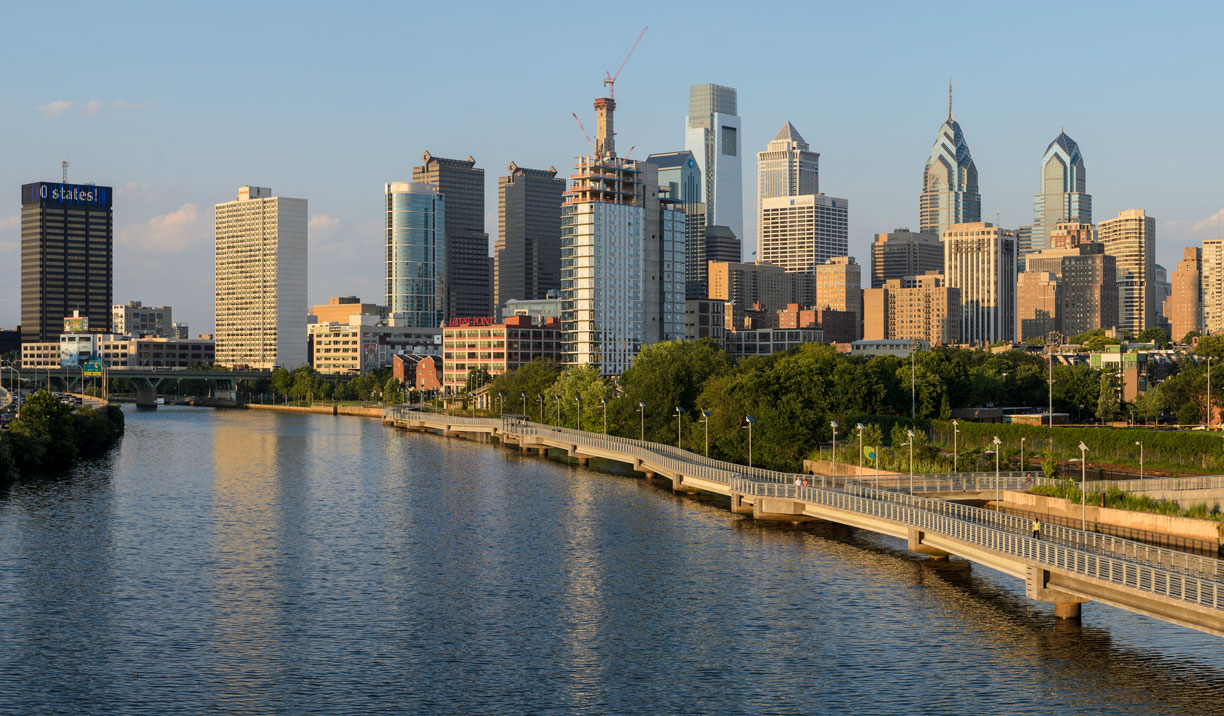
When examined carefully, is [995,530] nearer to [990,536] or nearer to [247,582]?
[990,536]

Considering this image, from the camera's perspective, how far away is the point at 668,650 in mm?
59625

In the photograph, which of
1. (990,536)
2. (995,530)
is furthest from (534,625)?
(995,530)

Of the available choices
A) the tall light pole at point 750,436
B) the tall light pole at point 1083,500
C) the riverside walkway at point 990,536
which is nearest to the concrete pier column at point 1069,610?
the riverside walkway at point 990,536

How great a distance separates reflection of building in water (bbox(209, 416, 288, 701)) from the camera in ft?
183

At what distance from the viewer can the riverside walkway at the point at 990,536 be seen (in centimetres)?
5566

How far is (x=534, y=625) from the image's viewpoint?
63.8 metres

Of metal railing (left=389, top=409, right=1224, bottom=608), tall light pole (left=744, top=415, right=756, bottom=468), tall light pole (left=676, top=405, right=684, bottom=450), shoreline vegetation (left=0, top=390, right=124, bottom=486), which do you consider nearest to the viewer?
metal railing (left=389, top=409, right=1224, bottom=608)

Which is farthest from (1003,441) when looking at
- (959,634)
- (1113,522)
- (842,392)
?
(959,634)

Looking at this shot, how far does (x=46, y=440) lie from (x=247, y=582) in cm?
7487

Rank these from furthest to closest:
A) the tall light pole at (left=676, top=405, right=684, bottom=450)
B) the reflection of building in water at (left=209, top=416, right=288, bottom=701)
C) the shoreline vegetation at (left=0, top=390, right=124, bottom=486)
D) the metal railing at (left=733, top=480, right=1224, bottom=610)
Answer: the tall light pole at (left=676, top=405, right=684, bottom=450), the shoreline vegetation at (left=0, top=390, right=124, bottom=486), the reflection of building in water at (left=209, top=416, right=288, bottom=701), the metal railing at (left=733, top=480, right=1224, bottom=610)

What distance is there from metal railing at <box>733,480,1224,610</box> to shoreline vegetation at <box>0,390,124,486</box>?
275 ft

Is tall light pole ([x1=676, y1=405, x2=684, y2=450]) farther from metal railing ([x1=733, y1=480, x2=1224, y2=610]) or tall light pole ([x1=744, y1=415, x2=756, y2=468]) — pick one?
metal railing ([x1=733, y1=480, x2=1224, y2=610])

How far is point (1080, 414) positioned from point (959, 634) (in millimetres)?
120629

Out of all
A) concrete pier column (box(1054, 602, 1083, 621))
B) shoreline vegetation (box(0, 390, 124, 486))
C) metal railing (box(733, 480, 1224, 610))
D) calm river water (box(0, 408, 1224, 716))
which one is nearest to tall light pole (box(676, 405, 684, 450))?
calm river water (box(0, 408, 1224, 716))
